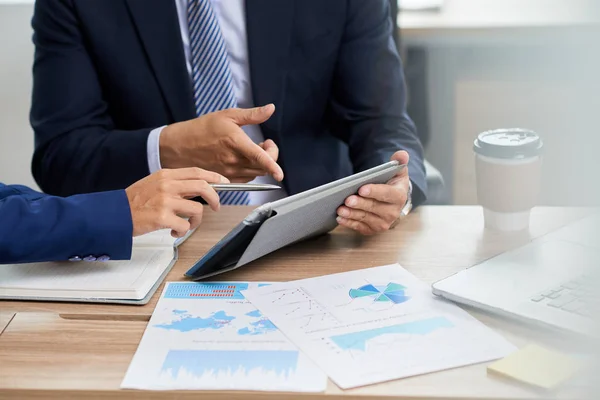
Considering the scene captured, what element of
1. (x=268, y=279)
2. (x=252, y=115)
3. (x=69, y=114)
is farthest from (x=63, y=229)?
(x=69, y=114)

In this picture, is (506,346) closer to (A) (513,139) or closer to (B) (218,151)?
(A) (513,139)

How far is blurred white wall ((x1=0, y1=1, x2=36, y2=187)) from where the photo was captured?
243 cm

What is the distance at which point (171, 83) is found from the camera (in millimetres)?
1461

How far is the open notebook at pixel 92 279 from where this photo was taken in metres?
0.90

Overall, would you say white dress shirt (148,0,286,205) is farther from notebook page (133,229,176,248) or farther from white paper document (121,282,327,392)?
white paper document (121,282,327,392)

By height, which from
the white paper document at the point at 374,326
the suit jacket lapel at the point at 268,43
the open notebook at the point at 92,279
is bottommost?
the white paper document at the point at 374,326

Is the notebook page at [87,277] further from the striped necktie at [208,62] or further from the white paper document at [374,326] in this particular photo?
the striped necktie at [208,62]

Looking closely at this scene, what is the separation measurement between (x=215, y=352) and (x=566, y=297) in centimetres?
39

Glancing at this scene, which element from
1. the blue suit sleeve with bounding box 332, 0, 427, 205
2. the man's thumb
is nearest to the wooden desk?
the man's thumb

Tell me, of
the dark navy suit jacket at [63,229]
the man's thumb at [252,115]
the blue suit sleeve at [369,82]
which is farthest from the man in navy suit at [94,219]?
the blue suit sleeve at [369,82]

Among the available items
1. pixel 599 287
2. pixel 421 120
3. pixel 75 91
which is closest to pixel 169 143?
pixel 75 91

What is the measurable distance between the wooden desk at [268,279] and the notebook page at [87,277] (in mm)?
18

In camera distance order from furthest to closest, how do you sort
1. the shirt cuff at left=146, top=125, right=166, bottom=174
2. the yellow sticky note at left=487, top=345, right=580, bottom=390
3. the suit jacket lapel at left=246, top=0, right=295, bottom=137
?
1. the suit jacket lapel at left=246, top=0, right=295, bottom=137
2. the shirt cuff at left=146, top=125, right=166, bottom=174
3. the yellow sticky note at left=487, top=345, right=580, bottom=390

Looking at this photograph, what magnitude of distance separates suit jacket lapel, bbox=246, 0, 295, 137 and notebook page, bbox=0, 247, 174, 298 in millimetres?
555
